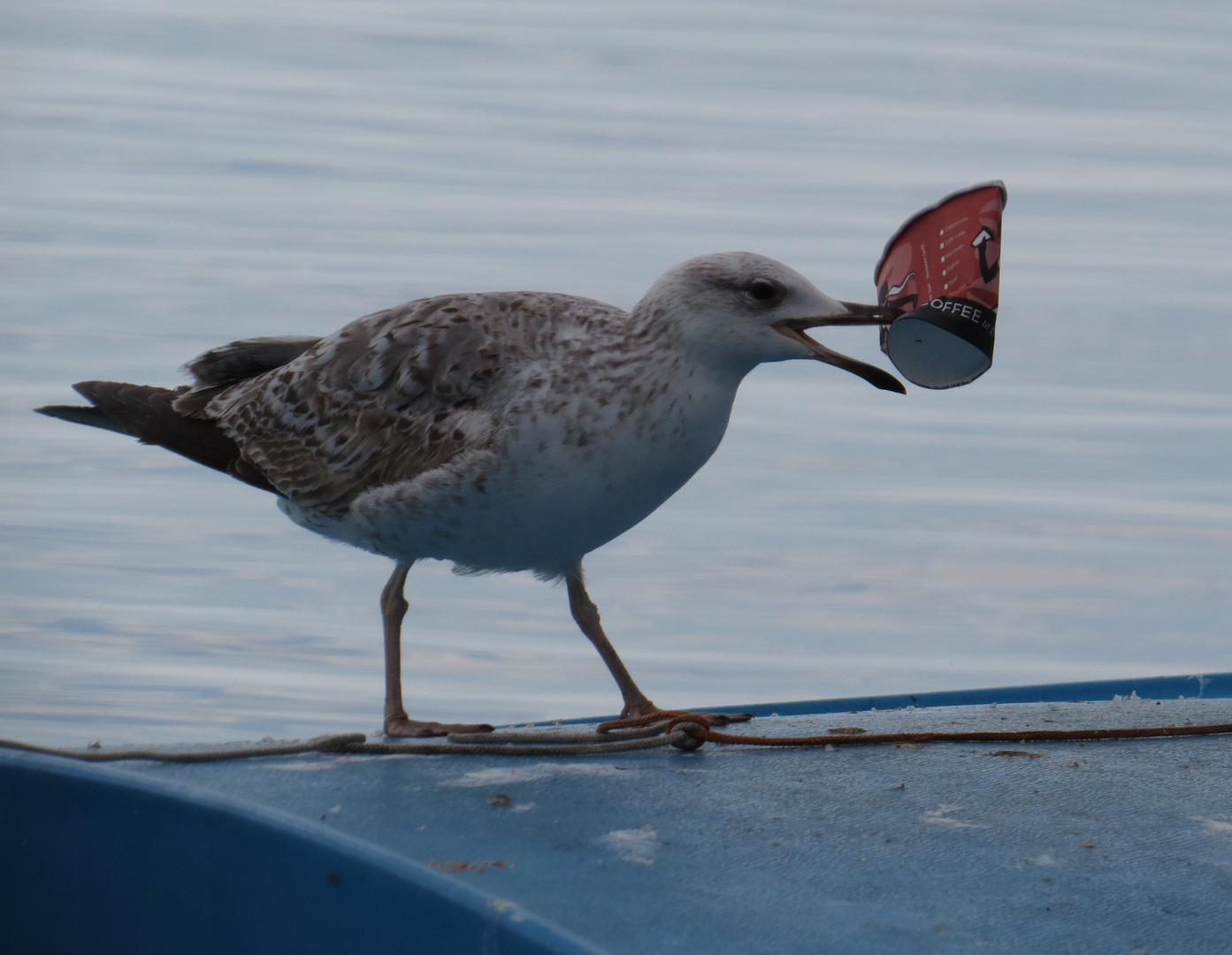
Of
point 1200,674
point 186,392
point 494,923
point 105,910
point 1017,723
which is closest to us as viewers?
point 494,923

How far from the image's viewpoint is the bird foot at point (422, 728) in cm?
409

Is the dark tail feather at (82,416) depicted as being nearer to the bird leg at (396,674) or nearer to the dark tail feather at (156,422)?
the dark tail feather at (156,422)

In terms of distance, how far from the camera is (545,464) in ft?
12.0

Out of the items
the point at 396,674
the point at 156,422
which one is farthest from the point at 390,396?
the point at 156,422

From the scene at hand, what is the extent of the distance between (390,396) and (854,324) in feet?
4.54

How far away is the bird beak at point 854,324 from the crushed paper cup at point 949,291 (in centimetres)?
4

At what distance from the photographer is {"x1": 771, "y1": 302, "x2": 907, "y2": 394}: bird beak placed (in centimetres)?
363

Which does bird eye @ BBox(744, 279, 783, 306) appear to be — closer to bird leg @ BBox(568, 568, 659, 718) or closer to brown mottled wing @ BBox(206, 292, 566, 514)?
brown mottled wing @ BBox(206, 292, 566, 514)

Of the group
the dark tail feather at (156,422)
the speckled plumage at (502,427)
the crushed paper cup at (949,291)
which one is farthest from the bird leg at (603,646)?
the crushed paper cup at (949,291)

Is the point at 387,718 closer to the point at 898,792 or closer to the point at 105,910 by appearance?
the point at 105,910

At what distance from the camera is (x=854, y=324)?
145 inches

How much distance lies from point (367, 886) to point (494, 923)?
0.33 m

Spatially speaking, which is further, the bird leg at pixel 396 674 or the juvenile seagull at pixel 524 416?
the bird leg at pixel 396 674

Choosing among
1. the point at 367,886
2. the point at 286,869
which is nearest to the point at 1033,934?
the point at 367,886
